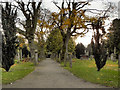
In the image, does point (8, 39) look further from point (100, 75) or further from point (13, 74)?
point (100, 75)

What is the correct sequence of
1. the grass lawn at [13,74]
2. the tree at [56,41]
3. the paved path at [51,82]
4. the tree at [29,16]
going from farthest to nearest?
1. the tree at [56,41]
2. the tree at [29,16]
3. the grass lawn at [13,74]
4. the paved path at [51,82]

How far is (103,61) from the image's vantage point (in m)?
14.9

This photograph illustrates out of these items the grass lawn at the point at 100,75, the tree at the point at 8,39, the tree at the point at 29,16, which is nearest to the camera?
the grass lawn at the point at 100,75

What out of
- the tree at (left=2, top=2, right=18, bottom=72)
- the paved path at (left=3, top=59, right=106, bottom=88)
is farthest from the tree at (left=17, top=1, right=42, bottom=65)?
the paved path at (left=3, top=59, right=106, bottom=88)

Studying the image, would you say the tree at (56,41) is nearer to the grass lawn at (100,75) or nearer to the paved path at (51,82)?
the grass lawn at (100,75)

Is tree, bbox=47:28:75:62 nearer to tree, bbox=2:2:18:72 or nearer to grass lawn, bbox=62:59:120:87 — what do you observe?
grass lawn, bbox=62:59:120:87

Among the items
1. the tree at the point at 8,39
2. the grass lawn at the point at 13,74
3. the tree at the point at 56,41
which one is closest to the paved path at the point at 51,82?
the grass lawn at the point at 13,74

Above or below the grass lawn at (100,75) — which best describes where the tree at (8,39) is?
above

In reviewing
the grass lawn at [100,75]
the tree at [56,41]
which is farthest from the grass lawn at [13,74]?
the tree at [56,41]

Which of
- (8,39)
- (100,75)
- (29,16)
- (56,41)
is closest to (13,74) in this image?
(8,39)

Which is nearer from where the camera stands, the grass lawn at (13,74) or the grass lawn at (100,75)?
the grass lawn at (100,75)

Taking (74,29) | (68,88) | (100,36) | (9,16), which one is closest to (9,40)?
(9,16)

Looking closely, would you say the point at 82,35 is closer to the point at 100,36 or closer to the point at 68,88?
the point at 100,36

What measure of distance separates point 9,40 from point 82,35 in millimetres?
13161
